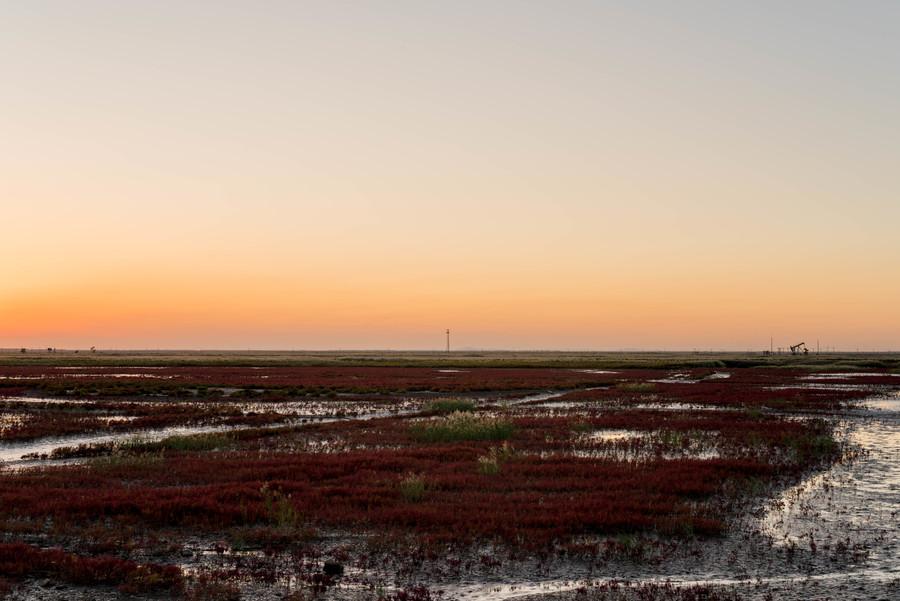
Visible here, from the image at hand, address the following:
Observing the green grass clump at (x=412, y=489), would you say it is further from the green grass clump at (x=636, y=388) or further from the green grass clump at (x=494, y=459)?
the green grass clump at (x=636, y=388)

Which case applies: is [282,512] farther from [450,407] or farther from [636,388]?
[636,388]

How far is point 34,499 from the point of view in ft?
54.6

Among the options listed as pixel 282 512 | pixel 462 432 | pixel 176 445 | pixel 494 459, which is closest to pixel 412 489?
pixel 282 512

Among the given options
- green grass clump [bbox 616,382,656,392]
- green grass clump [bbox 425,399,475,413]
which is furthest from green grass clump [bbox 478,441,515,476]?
green grass clump [bbox 616,382,656,392]

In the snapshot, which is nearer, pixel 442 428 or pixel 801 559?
pixel 801 559

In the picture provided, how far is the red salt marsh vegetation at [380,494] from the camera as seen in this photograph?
12547mm

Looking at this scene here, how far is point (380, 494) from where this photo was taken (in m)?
17.7

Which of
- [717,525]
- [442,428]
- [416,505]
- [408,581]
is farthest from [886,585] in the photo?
[442,428]

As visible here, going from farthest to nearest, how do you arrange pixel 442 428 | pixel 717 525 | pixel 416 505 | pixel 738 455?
1. pixel 442 428
2. pixel 738 455
3. pixel 416 505
4. pixel 717 525

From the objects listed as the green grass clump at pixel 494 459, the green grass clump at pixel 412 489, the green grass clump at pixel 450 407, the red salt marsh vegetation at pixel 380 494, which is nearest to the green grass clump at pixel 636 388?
the green grass clump at pixel 450 407

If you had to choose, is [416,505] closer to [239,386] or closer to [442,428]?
[442,428]

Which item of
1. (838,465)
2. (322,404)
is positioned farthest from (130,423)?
(838,465)

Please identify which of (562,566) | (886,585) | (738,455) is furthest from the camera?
(738,455)

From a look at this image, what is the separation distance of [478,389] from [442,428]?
34.6 meters
